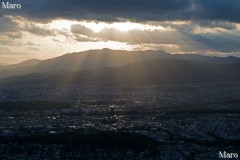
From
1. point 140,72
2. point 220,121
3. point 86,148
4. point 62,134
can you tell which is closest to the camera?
point 86,148

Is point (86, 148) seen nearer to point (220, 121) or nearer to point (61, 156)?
point (61, 156)

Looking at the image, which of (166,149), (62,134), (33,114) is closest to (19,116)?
(33,114)

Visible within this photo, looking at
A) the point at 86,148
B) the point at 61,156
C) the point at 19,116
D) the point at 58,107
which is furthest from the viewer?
the point at 58,107

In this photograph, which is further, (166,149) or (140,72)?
(140,72)

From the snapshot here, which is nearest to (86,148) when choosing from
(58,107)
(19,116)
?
(19,116)

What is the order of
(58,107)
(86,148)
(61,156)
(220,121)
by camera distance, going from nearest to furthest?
(61,156) < (86,148) < (220,121) < (58,107)

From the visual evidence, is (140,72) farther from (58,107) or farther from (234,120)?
(234,120)

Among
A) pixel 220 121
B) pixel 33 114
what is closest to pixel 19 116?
pixel 33 114

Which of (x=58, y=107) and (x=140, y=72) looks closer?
(x=58, y=107)

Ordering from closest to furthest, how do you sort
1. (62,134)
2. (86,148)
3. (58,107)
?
1. (86,148)
2. (62,134)
3. (58,107)
